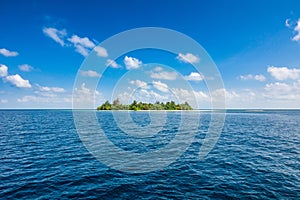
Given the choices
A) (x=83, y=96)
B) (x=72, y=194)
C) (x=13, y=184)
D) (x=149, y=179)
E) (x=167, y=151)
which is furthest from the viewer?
(x=167, y=151)

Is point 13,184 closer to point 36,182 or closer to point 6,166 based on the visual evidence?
point 36,182

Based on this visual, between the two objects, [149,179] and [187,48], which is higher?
[187,48]

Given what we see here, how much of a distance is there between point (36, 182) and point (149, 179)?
31.3 feet

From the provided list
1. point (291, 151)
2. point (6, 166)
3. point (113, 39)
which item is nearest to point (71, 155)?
point (6, 166)

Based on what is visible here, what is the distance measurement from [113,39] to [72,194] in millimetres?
13297

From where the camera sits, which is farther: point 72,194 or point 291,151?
point 291,151

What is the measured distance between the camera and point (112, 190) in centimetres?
1447

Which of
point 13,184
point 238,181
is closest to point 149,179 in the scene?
point 238,181

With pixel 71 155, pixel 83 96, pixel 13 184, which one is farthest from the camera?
pixel 71 155

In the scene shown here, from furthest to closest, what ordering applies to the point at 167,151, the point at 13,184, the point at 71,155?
1. the point at 167,151
2. the point at 71,155
3. the point at 13,184

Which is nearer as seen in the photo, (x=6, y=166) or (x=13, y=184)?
(x=13, y=184)

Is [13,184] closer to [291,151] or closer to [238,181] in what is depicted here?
[238,181]

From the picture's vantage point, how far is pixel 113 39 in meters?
17.5

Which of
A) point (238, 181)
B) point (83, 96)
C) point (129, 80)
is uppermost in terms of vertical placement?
point (129, 80)
